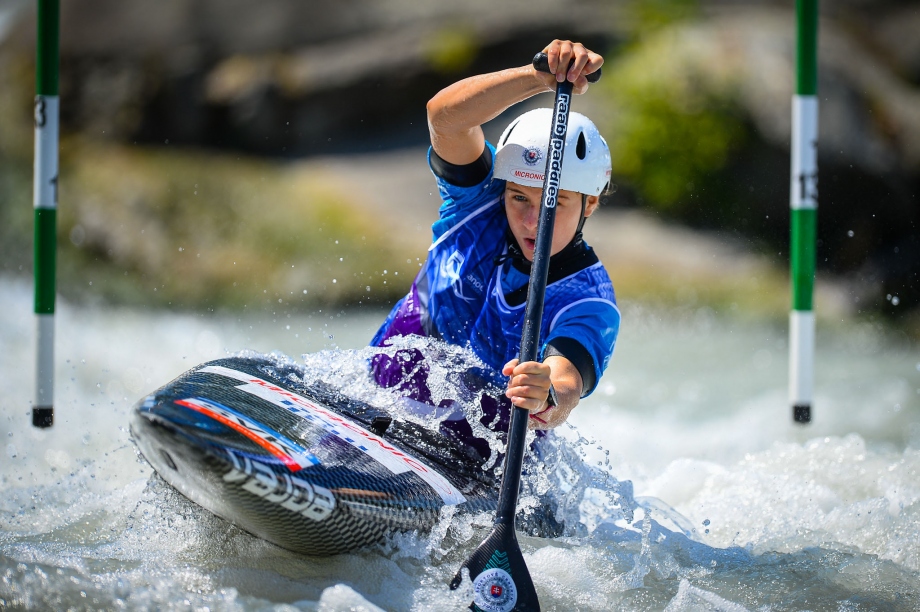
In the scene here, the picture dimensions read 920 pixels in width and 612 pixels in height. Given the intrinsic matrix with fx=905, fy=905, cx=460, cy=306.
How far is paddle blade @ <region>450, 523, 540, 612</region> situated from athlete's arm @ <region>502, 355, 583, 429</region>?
322 millimetres

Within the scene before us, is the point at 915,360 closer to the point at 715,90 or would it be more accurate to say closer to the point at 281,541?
the point at 715,90

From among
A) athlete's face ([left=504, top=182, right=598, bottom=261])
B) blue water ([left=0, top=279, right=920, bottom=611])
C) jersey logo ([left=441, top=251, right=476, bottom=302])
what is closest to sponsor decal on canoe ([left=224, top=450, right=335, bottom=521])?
blue water ([left=0, top=279, right=920, bottom=611])

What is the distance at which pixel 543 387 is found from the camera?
7.27 feet

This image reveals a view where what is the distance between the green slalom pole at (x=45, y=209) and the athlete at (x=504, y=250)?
4.51ft

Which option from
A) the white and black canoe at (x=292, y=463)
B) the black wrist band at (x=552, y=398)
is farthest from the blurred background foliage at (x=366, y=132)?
the black wrist band at (x=552, y=398)

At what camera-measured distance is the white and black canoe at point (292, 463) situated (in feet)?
6.75

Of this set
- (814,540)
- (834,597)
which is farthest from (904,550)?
(834,597)

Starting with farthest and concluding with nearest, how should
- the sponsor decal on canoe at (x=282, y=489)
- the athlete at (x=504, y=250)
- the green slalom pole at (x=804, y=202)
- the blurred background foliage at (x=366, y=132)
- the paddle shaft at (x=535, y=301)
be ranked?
the blurred background foliage at (x=366, y=132) → the green slalom pole at (x=804, y=202) → the athlete at (x=504, y=250) → the paddle shaft at (x=535, y=301) → the sponsor decal on canoe at (x=282, y=489)

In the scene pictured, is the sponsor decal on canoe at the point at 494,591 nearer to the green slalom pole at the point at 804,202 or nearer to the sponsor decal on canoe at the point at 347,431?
the sponsor decal on canoe at the point at 347,431

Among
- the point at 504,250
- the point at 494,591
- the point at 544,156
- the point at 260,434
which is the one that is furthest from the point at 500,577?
the point at 544,156

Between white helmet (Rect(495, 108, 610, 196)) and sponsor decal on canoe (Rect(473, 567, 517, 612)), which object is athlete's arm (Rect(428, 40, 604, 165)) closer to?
white helmet (Rect(495, 108, 610, 196))

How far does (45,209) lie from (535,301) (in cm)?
207

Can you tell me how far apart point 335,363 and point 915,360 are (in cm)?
550

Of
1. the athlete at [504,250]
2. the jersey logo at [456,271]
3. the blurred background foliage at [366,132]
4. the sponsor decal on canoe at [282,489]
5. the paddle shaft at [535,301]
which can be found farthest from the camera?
the blurred background foliage at [366,132]
